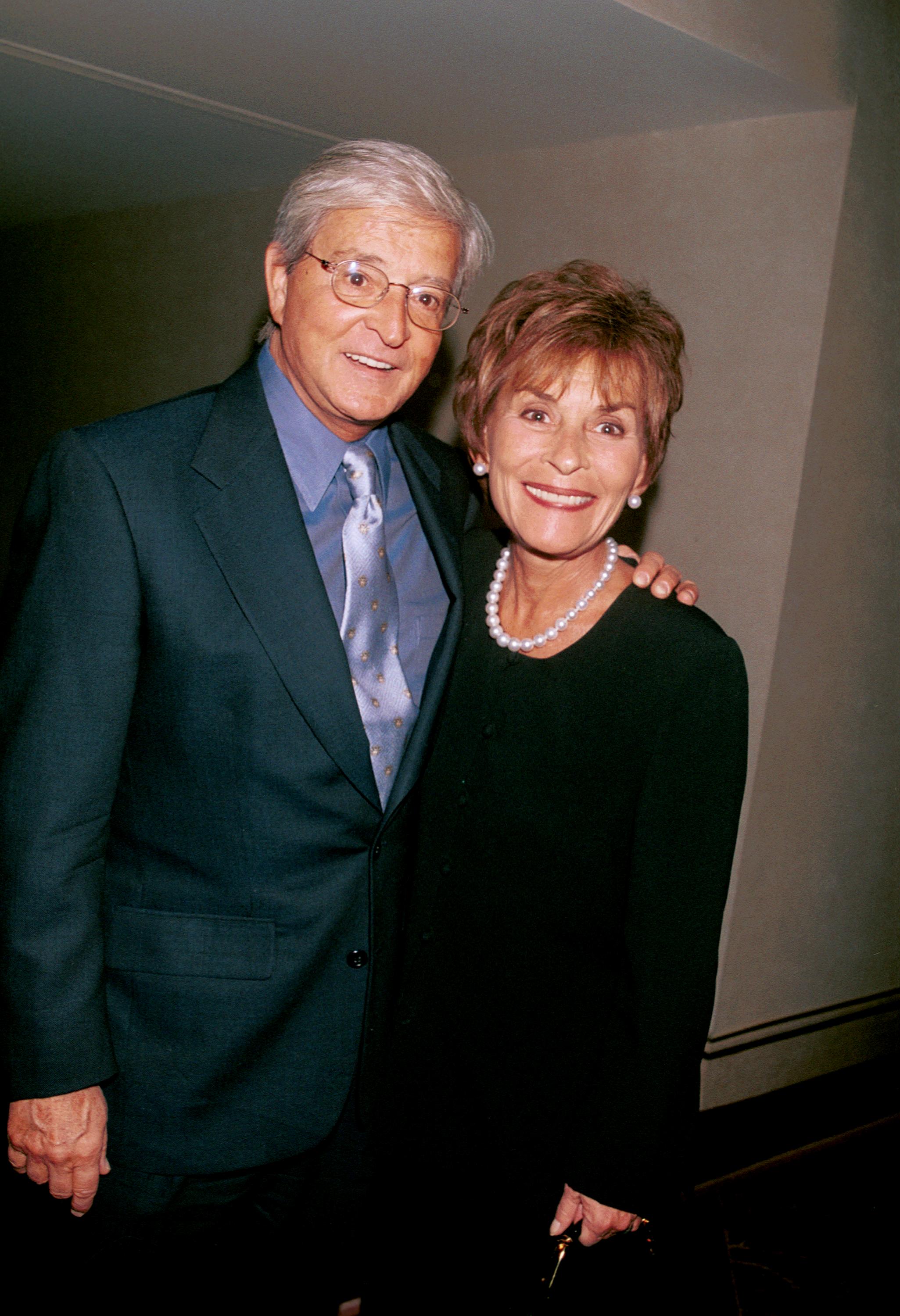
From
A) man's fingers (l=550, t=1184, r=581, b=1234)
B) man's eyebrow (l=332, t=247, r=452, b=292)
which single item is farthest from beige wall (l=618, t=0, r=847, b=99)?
man's fingers (l=550, t=1184, r=581, b=1234)

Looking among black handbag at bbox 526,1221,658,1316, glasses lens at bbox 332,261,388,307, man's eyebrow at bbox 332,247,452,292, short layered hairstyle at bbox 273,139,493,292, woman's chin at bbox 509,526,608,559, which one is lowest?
black handbag at bbox 526,1221,658,1316

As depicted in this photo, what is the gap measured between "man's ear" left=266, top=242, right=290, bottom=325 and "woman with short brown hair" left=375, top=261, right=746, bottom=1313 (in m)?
0.32

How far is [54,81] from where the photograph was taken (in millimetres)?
3270

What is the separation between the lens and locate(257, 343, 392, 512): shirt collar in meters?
1.57

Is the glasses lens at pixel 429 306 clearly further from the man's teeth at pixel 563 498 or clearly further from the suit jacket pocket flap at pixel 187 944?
the suit jacket pocket flap at pixel 187 944

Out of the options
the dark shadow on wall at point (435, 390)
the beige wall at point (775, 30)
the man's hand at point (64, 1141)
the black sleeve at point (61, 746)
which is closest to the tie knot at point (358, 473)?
the black sleeve at point (61, 746)

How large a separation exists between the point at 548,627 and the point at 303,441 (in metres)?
0.49

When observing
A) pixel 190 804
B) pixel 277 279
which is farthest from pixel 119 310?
pixel 190 804

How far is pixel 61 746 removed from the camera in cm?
133

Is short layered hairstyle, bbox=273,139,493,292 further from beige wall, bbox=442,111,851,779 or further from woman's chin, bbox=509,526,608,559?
beige wall, bbox=442,111,851,779

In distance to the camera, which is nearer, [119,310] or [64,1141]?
[64,1141]

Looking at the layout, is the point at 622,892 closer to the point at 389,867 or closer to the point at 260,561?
the point at 389,867

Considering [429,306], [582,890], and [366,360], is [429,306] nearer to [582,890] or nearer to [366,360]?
[366,360]

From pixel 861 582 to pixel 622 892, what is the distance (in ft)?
6.02
